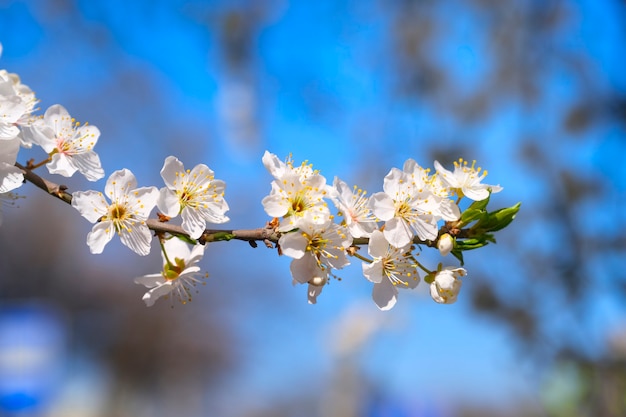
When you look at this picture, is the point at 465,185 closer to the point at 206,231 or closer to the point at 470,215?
the point at 470,215

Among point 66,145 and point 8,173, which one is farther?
point 66,145

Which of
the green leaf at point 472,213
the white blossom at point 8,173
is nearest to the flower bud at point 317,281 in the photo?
the green leaf at point 472,213

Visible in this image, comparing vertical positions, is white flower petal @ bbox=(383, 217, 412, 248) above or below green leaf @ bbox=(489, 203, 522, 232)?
below

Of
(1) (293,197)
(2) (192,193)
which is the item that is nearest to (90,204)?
(2) (192,193)

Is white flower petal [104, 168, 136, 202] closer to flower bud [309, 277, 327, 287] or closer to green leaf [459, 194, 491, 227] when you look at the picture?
flower bud [309, 277, 327, 287]

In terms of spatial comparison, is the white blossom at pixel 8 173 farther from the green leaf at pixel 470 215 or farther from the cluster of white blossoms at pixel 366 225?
the green leaf at pixel 470 215

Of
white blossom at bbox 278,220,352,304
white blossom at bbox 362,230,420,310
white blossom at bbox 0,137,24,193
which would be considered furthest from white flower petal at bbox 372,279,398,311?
white blossom at bbox 0,137,24,193

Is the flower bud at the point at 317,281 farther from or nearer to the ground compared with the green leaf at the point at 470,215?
nearer to the ground
